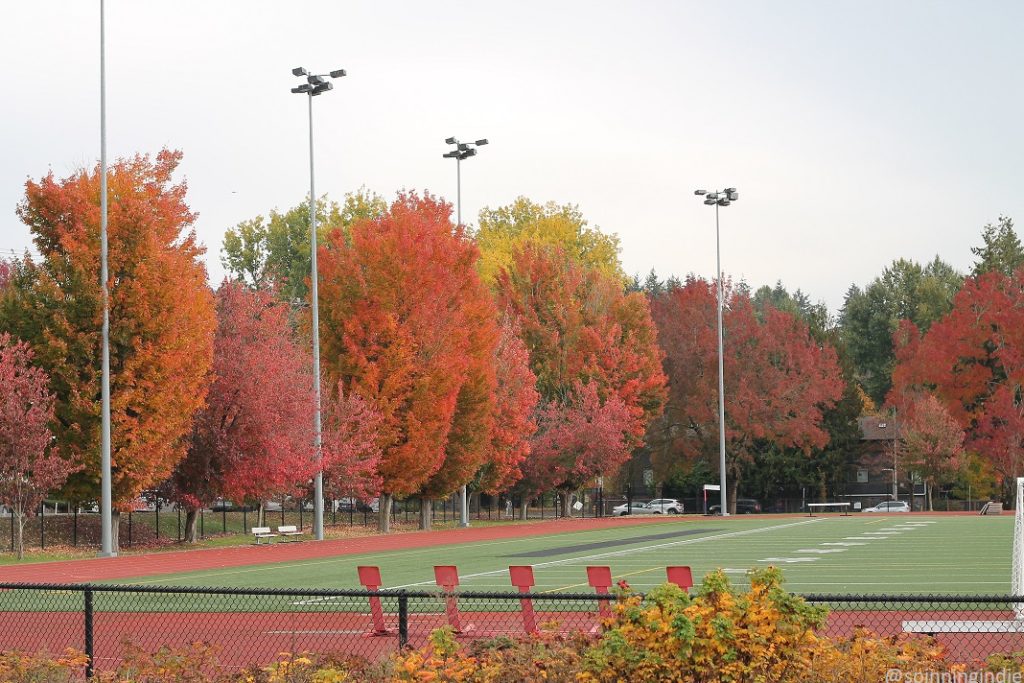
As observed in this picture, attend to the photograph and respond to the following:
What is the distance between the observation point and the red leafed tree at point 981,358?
84.2 meters

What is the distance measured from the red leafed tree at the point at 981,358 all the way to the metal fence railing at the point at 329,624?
66.9m

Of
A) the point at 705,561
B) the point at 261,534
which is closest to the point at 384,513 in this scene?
the point at 261,534

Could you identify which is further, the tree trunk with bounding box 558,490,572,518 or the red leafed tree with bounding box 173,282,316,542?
the tree trunk with bounding box 558,490,572,518

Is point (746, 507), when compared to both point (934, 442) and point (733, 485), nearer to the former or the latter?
point (733, 485)

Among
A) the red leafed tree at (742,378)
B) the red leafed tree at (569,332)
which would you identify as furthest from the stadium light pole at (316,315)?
the red leafed tree at (742,378)

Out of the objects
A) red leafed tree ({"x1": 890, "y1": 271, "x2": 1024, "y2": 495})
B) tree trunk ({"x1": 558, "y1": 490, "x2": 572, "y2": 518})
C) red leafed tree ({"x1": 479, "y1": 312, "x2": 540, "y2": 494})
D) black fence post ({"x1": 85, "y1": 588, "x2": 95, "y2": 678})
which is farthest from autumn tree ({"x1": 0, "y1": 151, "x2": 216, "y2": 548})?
red leafed tree ({"x1": 890, "y1": 271, "x2": 1024, "y2": 495})

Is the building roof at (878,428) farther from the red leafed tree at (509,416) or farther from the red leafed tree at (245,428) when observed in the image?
the red leafed tree at (245,428)

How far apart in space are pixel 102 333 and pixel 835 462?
6204cm

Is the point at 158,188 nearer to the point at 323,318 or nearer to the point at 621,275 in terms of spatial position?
the point at 323,318

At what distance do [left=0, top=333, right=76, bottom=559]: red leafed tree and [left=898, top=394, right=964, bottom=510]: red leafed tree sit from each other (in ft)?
188

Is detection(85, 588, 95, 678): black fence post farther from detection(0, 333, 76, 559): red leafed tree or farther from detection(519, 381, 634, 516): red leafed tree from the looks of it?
detection(519, 381, 634, 516): red leafed tree

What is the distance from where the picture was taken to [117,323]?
41.3m

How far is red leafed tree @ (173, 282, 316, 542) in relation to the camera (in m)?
46.3

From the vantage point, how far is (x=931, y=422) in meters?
82.8
